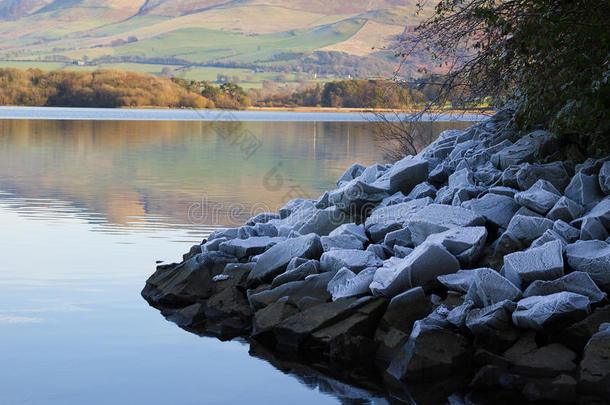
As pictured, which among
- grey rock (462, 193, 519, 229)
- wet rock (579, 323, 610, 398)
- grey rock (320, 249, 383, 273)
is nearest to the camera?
wet rock (579, 323, 610, 398)

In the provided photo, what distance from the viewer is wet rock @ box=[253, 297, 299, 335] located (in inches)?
345

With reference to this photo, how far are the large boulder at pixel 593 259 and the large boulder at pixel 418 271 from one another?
1141mm

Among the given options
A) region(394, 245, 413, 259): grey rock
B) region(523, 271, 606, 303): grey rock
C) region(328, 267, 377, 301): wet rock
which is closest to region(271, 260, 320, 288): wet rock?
region(328, 267, 377, 301): wet rock

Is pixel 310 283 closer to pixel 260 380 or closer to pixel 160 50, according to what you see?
pixel 260 380

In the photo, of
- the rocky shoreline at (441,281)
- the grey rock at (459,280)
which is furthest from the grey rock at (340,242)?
the grey rock at (459,280)

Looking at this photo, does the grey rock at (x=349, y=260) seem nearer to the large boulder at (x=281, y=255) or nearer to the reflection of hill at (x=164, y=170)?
the large boulder at (x=281, y=255)

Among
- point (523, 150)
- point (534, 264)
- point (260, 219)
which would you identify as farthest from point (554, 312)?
point (260, 219)

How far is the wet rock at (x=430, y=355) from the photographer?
7.55 metres

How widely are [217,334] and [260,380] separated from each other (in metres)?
1.47

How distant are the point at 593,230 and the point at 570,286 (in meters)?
1.02

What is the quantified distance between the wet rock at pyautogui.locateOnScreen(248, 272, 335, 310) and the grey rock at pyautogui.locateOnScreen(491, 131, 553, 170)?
3.28m

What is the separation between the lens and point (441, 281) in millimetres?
8422

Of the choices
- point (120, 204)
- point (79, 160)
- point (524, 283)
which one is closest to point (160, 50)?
point (79, 160)

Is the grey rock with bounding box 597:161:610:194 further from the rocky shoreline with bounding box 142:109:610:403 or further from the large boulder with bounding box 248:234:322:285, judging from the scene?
the large boulder with bounding box 248:234:322:285
